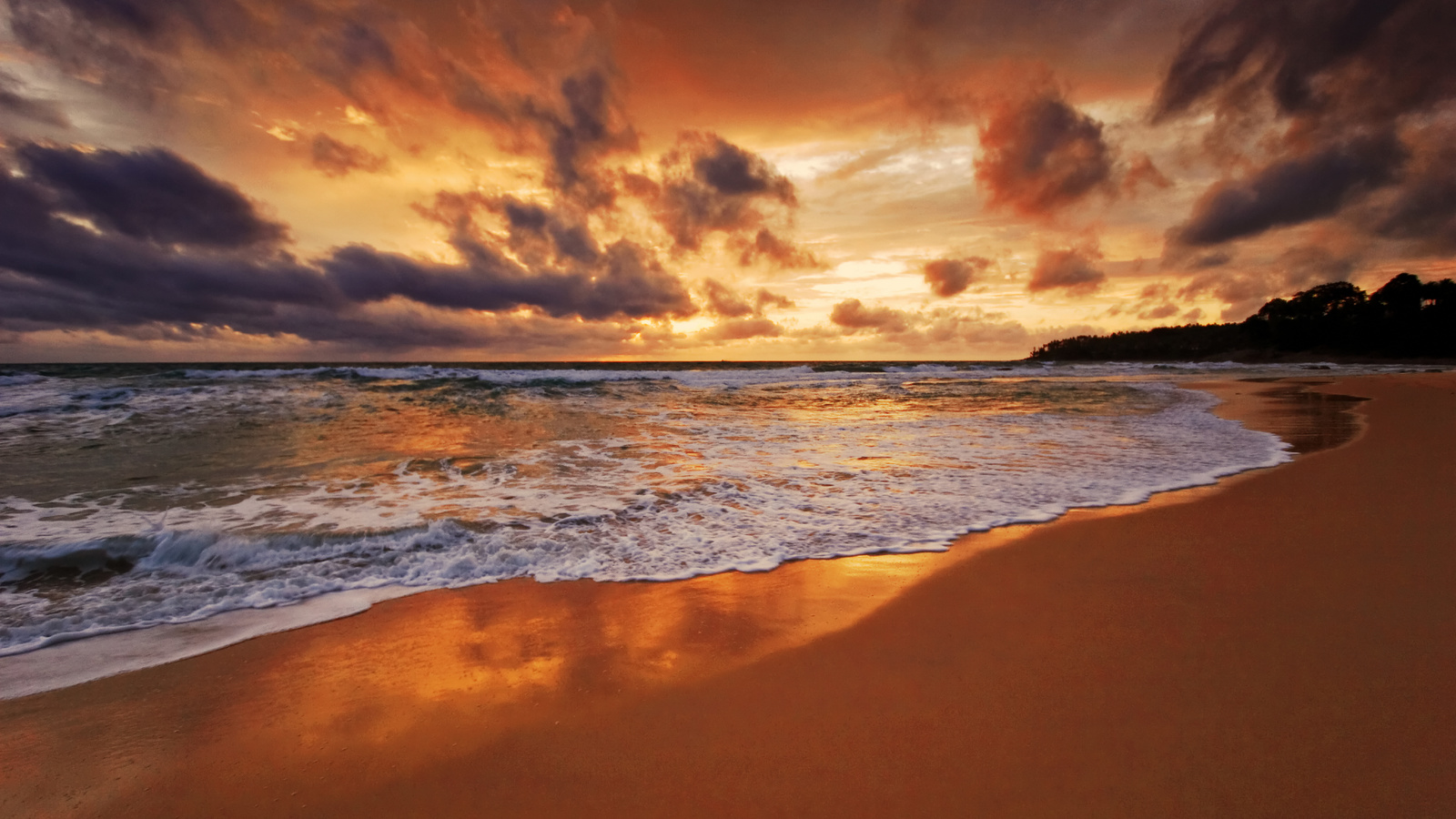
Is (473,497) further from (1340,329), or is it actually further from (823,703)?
(1340,329)

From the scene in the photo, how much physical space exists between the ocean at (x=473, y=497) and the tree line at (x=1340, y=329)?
73438 millimetres

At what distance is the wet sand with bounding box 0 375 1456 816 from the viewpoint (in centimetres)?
201

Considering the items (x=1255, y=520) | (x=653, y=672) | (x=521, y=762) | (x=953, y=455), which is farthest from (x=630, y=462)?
(x=1255, y=520)

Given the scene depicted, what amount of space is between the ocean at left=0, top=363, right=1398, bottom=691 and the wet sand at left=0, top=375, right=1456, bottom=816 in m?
0.62

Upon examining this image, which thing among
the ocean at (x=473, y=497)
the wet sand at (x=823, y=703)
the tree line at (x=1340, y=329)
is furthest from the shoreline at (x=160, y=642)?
the tree line at (x=1340, y=329)

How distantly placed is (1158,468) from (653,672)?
7537 mm

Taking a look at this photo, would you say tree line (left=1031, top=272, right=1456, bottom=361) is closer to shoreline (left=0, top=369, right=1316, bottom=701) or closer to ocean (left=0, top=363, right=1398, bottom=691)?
ocean (left=0, top=363, right=1398, bottom=691)

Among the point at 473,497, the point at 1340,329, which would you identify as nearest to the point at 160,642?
the point at 473,497

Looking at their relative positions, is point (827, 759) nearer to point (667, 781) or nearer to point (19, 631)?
point (667, 781)

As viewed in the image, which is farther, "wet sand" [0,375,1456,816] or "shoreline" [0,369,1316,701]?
"shoreline" [0,369,1316,701]

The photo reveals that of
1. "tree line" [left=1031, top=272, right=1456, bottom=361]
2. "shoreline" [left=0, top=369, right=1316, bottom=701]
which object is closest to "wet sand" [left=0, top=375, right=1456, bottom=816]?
"shoreline" [left=0, top=369, right=1316, bottom=701]

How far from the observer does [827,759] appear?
2.15 metres

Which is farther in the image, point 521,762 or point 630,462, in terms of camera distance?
point 630,462

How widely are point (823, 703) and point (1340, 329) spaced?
92.1 m
